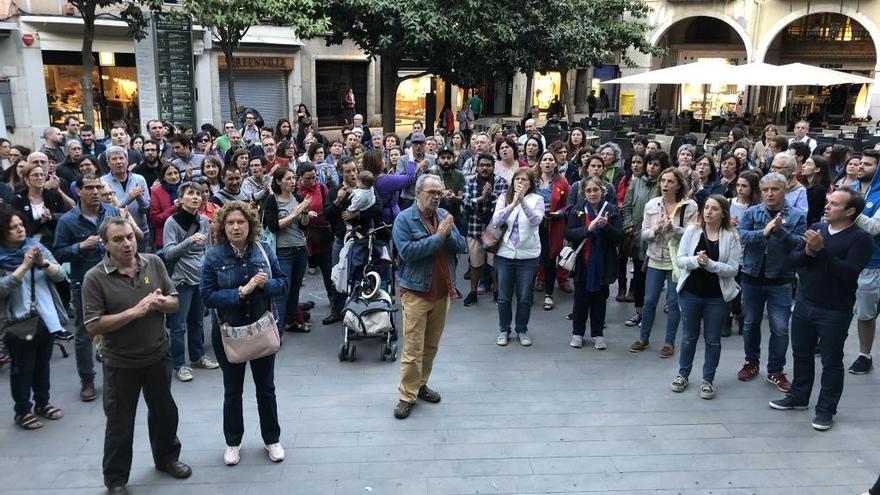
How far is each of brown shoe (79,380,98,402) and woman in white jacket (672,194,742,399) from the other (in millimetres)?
5080

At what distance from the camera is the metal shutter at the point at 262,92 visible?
23953 mm

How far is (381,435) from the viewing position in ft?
17.6

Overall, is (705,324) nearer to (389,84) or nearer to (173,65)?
(173,65)

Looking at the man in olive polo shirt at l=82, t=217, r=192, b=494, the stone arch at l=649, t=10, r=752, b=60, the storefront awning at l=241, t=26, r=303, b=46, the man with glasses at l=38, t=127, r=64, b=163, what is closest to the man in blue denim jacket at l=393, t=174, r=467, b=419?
the man in olive polo shirt at l=82, t=217, r=192, b=494

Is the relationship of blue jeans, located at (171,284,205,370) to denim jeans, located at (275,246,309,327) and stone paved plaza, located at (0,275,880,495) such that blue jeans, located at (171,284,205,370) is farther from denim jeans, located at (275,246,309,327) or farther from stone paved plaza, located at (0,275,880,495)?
denim jeans, located at (275,246,309,327)

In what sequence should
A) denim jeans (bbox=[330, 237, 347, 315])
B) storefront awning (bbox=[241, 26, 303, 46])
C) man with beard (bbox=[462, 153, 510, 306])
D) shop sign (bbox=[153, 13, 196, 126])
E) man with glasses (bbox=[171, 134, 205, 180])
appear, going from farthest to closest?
1. storefront awning (bbox=[241, 26, 303, 46])
2. shop sign (bbox=[153, 13, 196, 126])
3. man with glasses (bbox=[171, 134, 205, 180])
4. man with beard (bbox=[462, 153, 510, 306])
5. denim jeans (bbox=[330, 237, 347, 315])

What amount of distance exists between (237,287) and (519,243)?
3126mm

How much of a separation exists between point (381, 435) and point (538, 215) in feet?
8.99

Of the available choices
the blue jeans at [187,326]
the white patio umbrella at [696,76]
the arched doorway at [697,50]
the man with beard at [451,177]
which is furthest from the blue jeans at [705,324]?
the arched doorway at [697,50]

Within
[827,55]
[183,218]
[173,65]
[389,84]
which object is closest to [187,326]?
[183,218]

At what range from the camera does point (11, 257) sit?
5.29 metres

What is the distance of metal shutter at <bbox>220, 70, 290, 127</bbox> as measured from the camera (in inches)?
943

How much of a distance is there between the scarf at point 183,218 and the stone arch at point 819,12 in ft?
89.3

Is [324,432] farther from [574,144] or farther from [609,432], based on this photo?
[574,144]
